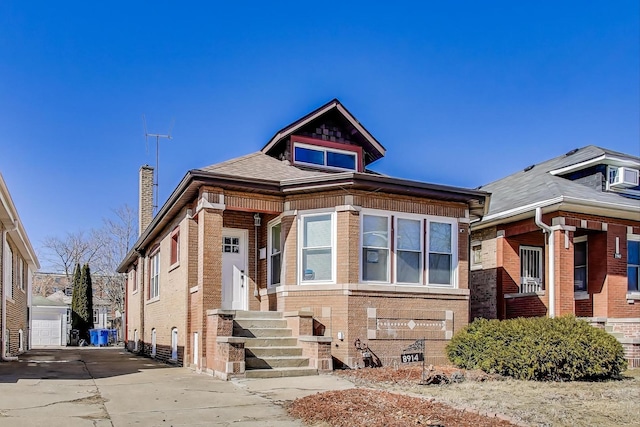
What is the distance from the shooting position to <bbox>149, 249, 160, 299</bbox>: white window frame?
62.9 feet

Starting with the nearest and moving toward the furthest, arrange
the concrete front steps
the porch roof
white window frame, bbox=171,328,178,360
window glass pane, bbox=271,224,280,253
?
the concrete front steps, window glass pane, bbox=271,224,280,253, white window frame, bbox=171,328,178,360, the porch roof

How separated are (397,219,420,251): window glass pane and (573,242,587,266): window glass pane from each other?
6.46 meters

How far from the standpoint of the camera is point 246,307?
14.6 m

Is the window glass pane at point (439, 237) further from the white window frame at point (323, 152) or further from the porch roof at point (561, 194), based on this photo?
the white window frame at point (323, 152)

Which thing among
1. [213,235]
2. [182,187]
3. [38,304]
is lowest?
[38,304]

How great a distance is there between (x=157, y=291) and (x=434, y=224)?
373 inches

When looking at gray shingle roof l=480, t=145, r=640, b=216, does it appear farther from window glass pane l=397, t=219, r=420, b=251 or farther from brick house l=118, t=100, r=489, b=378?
window glass pane l=397, t=219, r=420, b=251

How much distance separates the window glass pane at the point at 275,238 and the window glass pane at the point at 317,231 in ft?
3.70

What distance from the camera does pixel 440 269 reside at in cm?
1416

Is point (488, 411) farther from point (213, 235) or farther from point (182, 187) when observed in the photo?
point (182, 187)

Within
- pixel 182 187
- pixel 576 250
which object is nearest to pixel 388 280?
pixel 182 187

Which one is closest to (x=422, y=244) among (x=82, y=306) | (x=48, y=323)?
(x=82, y=306)

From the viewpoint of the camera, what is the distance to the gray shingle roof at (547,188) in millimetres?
16609

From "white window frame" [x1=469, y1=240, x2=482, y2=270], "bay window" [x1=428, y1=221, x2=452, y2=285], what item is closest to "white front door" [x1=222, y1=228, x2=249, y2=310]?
"bay window" [x1=428, y1=221, x2=452, y2=285]
